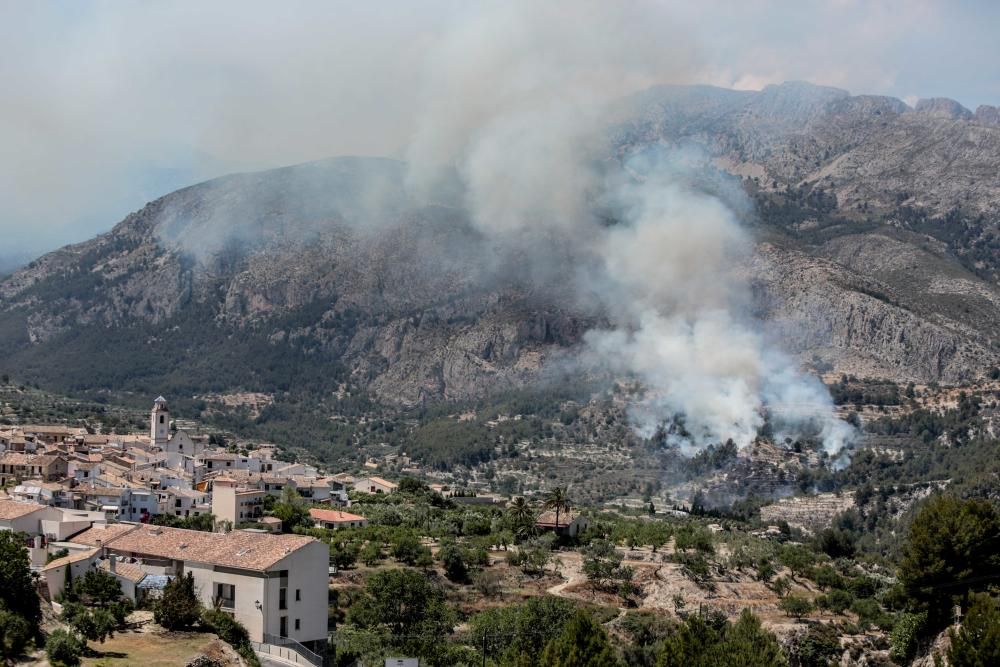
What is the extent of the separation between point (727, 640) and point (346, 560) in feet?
69.2

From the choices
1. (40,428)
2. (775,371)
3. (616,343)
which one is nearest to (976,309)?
(775,371)

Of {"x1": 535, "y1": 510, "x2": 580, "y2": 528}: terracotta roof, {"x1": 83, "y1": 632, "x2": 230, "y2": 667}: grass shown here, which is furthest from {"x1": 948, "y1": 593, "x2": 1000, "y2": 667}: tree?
{"x1": 535, "y1": 510, "x2": 580, "y2": 528}: terracotta roof

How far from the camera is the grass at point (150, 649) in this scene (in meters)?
37.8

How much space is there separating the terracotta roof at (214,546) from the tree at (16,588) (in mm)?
7806

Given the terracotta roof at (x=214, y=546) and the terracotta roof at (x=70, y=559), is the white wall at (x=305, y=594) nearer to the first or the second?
the terracotta roof at (x=214, y=546)

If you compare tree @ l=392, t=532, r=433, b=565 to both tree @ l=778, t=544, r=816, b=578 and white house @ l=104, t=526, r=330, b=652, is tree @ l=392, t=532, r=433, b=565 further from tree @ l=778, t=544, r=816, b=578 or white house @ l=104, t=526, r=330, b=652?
tree @ l=778, t=544, r=816, b=578

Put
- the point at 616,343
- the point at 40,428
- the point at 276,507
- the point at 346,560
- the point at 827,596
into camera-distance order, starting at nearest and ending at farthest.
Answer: the point at 346,560 → the point at 827,596 → the point at 276,507 → the point at 40,428 → the point at 616,343

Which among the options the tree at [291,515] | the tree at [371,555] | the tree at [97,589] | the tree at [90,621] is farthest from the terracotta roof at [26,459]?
the tree at [90,621]

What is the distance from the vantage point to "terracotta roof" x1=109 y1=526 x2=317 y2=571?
45938 millimetres

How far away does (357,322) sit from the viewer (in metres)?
177

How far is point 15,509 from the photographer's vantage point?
175 ft

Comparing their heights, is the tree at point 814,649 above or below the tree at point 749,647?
below

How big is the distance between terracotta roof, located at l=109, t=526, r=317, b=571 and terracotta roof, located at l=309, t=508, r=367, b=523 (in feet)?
63.2

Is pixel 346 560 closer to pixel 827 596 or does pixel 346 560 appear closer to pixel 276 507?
pixel 276 507
